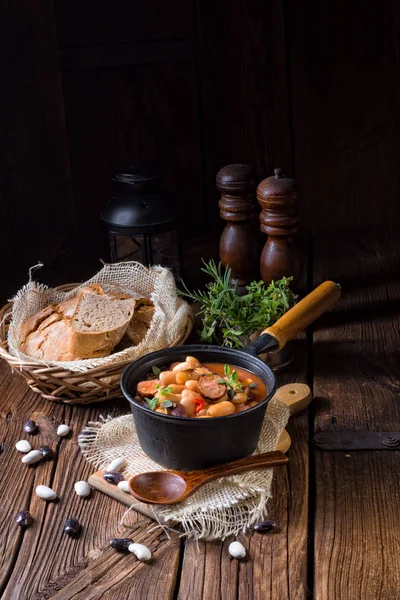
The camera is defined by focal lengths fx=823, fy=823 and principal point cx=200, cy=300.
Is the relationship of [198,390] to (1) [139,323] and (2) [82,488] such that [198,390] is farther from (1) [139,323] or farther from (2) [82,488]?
(1) [139,323]

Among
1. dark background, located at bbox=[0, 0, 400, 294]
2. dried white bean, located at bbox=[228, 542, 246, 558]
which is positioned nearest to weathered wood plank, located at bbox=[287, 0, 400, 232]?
dark background, located at bbox=[0, 0, 400, 294]

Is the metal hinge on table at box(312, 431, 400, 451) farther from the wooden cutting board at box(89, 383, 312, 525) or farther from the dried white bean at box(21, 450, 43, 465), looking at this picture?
the dried white bean at box(21, 450, 43, 465)

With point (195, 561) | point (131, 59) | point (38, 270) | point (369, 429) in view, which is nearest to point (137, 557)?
point (195, 561)

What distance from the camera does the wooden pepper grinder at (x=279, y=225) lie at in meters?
1.99

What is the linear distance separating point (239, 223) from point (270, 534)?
942mm

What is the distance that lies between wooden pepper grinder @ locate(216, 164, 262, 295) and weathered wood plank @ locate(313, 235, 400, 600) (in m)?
0.25

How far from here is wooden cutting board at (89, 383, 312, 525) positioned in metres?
1.46

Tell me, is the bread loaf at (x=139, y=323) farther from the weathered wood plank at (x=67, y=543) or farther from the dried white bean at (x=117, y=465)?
the dried white bean at (x=117, y=465)

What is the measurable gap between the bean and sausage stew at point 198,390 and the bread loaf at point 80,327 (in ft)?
0.76

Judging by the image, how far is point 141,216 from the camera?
82.7 inches

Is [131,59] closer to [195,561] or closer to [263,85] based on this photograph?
[263,85]

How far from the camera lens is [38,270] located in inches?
103

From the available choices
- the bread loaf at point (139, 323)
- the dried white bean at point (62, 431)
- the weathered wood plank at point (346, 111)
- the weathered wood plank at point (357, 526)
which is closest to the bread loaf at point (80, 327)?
the bread loaf at point (139, 323)

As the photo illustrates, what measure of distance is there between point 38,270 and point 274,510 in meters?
1.39
